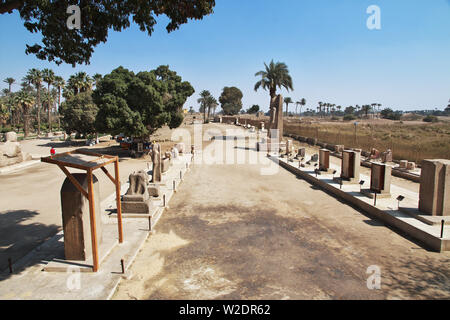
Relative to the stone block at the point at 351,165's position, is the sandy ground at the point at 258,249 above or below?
below

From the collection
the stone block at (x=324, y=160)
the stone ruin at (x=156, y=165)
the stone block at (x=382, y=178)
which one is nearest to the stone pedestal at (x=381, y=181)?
the stone block at (x=382, y=178)

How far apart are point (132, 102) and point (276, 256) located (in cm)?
2078

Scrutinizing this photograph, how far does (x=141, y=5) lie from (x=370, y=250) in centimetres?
949

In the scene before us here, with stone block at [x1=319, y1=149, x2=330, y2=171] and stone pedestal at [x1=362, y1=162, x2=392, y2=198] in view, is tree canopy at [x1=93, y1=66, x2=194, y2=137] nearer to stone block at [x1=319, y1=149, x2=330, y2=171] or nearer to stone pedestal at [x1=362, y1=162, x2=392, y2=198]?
stone block at [x1=319, y1=149, x2=330, y2=171]

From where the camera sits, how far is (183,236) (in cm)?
927

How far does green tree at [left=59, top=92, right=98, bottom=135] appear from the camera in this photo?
3572 centimetres

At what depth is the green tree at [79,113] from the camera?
35719 mm

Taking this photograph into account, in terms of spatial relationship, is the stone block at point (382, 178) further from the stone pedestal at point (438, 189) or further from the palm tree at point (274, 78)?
the palm tree at point (274, 78)

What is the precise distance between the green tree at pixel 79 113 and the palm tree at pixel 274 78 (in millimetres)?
21983

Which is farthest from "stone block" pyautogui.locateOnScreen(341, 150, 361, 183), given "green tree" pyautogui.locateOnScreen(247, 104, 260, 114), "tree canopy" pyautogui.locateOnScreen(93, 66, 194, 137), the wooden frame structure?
"green tree" pyautogui.locateOnScreen(247, 104, 260, 114)

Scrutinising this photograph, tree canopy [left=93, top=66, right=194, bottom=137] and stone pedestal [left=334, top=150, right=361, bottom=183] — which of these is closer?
stone pedestal [left=334, top=150, right=361, bottom=183]

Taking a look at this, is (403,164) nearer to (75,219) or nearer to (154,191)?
(154,191)
